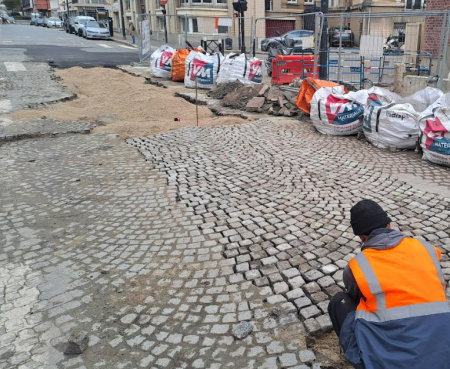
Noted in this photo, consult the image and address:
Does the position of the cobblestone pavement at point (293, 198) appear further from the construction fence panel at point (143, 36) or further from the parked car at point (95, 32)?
the parked car at point (95, 32)

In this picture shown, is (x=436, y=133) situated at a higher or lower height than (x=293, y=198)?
higher

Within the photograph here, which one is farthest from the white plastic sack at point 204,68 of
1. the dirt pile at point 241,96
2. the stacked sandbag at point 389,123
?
the stacked sandbag at point 389,123

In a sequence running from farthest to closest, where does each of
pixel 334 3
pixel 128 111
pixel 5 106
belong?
1. pixel 334 3
2. pixel 5 106
3. pixel 128 111

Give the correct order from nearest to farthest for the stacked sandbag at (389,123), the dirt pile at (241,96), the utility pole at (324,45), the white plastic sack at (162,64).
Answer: the stacked sandbag at (389,123) < the dirt pile at (241,96) < the utility pole at (324,45) < the white plastic sack at (162,64)

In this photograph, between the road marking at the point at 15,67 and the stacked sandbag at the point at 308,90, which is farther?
the road marking at the point at 15,67

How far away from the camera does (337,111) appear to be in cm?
776

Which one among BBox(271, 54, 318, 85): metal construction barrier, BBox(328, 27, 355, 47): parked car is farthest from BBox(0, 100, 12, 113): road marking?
BBox(328, 27, 355, 47): parked car

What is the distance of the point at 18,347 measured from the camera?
2.87 metres

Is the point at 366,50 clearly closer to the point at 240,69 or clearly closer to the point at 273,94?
the point at 273,94

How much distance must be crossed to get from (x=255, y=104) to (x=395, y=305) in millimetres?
8441

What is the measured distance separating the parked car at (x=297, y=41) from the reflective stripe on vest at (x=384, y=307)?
12205 millimetres

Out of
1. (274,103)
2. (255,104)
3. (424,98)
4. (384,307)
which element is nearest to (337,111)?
(424,98)

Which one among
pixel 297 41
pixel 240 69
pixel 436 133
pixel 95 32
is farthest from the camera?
pixel 95 32

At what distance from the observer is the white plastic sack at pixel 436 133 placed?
5.96 meters
